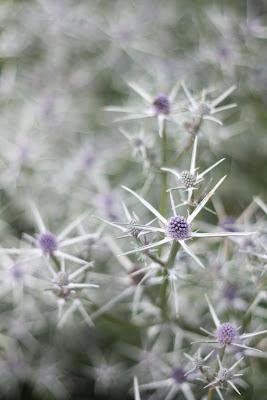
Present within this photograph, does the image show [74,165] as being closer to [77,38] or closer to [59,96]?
[59,96]

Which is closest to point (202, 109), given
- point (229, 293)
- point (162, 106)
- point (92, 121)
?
point (162, 106)

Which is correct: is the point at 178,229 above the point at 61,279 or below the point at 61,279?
above

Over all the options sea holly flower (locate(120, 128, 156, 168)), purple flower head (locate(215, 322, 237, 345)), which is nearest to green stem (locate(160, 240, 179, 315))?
purple flower head (locate(215, 322, 237, 345))

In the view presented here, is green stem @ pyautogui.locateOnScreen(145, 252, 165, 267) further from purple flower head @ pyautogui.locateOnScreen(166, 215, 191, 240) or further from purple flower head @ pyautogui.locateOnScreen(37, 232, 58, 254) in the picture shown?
purple flower head @ pyautogui.locateOnScreen(37, 232, 58, 254)

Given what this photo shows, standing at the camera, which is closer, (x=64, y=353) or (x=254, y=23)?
(x=64, y=353)

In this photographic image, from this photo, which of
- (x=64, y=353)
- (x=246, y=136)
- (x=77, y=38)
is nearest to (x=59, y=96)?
(x=77, y=38)

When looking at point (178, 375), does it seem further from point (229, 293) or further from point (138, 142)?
point (138, 142)

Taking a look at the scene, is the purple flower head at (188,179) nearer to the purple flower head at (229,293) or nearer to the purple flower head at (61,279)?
the purple flower head at (61,279)
